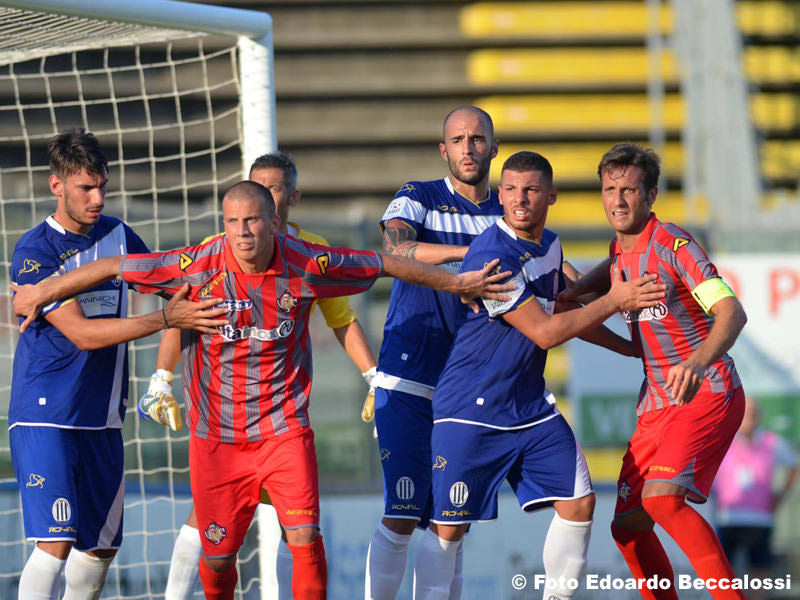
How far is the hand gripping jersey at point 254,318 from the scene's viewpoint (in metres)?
4.48

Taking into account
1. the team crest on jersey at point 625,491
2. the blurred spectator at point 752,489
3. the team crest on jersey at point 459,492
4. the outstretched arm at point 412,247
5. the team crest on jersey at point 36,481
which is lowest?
the blurred spectator at point 752,489

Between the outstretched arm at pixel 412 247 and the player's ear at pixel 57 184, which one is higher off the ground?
the player's ear at pixel 57 184

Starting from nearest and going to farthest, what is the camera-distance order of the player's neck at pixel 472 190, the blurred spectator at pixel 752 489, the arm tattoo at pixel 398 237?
1. the arm tattoo at pixel 398 237
2. the player's neck at pixel 472 190
3. the blurred spectator at pixel 752 489

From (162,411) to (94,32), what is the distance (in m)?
2.33

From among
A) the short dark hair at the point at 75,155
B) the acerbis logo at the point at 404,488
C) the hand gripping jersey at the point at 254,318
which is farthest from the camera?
the acerbis logo at the point at 404,488

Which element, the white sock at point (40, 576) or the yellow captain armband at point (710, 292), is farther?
the white sock at point (40, 576)

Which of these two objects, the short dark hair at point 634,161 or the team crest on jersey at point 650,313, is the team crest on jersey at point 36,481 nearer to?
the team crest on jersey at point 650,313

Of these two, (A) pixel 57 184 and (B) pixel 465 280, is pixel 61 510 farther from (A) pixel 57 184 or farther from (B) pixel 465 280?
(B) pixel 465 280

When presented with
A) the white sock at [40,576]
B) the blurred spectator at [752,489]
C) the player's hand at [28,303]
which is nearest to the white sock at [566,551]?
the white sock at [40,576]

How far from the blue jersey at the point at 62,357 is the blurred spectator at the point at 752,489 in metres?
4.76

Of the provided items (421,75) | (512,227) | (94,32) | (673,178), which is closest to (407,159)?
(421,75)

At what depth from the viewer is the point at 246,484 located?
462 centimetres

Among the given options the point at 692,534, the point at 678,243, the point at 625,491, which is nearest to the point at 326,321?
the point at 625,491

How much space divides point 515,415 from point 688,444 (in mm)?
705
